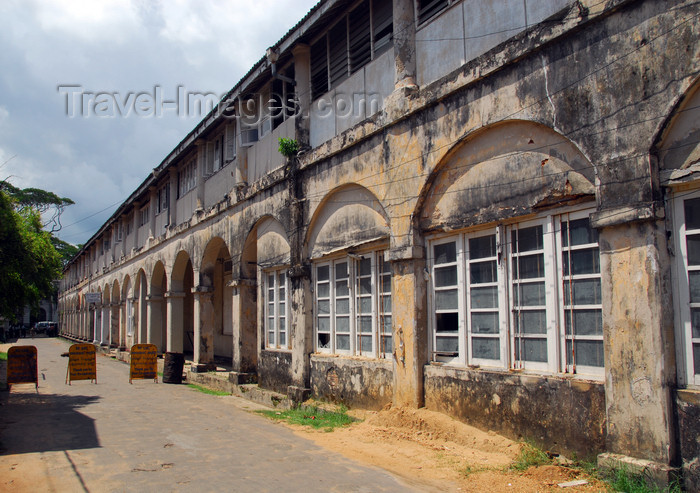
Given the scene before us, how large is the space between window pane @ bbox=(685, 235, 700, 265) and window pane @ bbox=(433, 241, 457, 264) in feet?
9.20

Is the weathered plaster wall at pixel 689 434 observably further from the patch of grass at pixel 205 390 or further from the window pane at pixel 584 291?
the patch of grass at pixel 205 390

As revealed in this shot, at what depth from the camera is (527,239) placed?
6.10 metres

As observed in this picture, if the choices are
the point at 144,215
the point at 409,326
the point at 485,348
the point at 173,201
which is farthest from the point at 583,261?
the point at 144,215

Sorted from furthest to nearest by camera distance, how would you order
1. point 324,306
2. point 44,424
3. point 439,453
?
point 324,306, point 44,424, point 439,453

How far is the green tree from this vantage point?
34.0ft

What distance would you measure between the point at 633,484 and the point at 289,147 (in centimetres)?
792

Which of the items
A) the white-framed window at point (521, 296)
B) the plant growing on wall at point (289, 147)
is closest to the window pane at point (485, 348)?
the white-framed window at point (521, 296)

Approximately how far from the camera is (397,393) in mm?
7629

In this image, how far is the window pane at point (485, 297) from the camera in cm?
648

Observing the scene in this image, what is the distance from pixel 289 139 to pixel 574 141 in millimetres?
6344

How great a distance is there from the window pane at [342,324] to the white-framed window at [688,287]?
5.30m

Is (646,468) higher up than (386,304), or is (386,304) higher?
(386,304)

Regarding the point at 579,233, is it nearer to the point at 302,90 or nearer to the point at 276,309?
the point at 302,90

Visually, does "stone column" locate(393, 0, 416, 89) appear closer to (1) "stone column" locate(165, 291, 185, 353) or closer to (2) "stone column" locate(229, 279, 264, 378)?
(2) "stone column" locate(229, 279, 264, 378)
